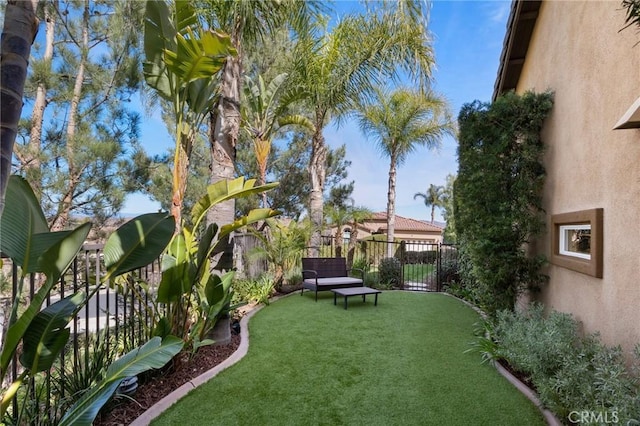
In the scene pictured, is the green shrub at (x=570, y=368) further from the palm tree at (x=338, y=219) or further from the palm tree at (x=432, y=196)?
the palm tree at (x=432, y=196)

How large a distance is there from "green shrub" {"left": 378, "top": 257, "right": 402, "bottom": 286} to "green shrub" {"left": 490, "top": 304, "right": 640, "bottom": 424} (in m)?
6.60

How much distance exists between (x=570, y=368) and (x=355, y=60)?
9051 mm

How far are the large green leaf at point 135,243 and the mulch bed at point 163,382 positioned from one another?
142cm

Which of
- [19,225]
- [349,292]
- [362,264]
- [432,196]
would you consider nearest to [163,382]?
[19,225]

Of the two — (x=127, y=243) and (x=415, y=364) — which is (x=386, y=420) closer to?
(x=415, y=364)

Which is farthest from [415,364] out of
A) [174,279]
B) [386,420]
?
[174,279]

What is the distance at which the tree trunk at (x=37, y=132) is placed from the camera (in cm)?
760

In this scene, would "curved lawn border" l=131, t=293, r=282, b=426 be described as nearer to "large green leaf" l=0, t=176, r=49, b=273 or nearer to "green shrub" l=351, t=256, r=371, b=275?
"large green leaf" l=0, t=176, r=49, b=273

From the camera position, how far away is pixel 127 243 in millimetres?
2582

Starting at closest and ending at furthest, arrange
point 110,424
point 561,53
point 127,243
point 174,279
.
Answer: point 127,243 → point 110,424 → point 174,279 → point 561,53

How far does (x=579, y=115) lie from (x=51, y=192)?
10430 mm

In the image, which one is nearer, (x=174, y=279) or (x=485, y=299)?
(x=174, y=279)

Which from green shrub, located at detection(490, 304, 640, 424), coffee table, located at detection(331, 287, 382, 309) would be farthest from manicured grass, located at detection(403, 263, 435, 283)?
green shrub, located at detection(490, 304, 640, 424)

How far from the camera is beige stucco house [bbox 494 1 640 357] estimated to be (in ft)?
10.1
